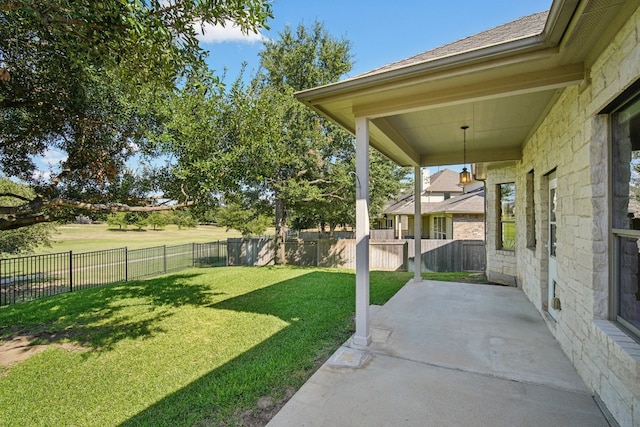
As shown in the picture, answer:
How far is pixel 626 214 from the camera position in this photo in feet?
7.80

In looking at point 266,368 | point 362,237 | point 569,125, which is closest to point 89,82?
point 362,237

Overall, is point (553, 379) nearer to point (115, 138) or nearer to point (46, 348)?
point (46, 348)

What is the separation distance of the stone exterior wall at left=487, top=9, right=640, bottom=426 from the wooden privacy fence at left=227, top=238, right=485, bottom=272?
7.60m

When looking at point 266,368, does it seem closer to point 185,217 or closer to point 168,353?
point 168,353

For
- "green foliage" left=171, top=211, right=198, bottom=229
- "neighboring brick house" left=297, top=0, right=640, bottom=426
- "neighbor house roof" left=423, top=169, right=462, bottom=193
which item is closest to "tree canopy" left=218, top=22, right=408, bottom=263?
"green foliage" left=171, top=211, right=198, bottom=229

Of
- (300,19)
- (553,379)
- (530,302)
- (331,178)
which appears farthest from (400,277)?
(300,19)

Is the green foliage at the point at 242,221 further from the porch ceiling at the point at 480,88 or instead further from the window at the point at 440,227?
the porch ceiling at the point at 480,88

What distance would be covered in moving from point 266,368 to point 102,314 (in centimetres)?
447

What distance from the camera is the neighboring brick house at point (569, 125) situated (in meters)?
2.18

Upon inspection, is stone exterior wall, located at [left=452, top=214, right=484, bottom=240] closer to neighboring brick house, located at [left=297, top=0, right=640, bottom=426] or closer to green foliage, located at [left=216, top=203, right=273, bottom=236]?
green foliage, located at [left=216, top=203, right=273, bottom=236]

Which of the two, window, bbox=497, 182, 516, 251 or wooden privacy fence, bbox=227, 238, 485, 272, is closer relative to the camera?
window, bbox=497, 182, 516, 251

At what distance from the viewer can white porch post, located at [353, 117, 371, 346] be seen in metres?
3.76

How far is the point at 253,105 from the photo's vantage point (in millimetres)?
6230

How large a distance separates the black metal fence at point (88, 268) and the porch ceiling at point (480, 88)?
933 centimetres
